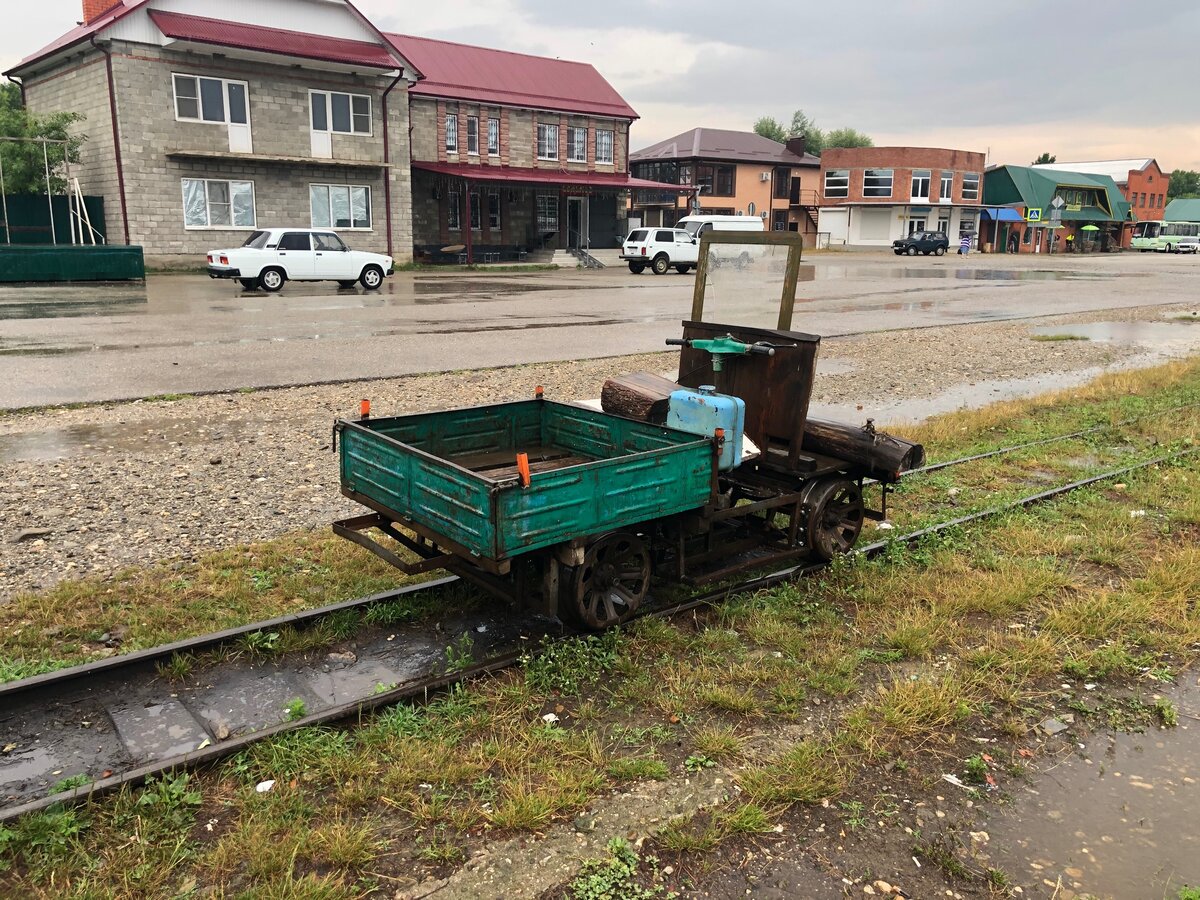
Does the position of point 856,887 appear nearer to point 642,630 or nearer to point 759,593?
point 642,630

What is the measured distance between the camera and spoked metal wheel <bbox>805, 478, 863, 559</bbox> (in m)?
6.03

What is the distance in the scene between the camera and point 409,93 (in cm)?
3925

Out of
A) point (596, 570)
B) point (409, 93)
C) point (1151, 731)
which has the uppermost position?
point (409, 93)

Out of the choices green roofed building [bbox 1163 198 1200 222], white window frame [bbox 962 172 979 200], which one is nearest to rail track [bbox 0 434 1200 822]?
white window frame [bbox 962 172 979 200]

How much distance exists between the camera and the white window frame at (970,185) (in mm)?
70812

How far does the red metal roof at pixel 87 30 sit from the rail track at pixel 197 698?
31218 millimetres

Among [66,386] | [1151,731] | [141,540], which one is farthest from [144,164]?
[1151,731]

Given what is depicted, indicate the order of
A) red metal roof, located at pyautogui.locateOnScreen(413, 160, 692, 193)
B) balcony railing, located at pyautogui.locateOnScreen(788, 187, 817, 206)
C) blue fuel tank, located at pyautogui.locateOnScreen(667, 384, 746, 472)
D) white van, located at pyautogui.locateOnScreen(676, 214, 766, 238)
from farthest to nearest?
balcony railing, located at pyautogui.locateOnScreen(788, 187, 817, 206), red metal roof, located at pyautogui.locateOnScreen(413, 160, 692, 193), white van, located at pyautogui.locateOnScreen(676, 214, 766, 238), blue fuel tank, located at pyautogui.locateOnScreen(667, 384, 746, 472)

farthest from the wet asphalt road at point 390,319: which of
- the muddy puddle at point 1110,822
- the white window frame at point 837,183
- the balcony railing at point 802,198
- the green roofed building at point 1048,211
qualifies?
the green roofed building at point 1048,211

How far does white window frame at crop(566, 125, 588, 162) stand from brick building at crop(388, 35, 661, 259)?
0.19 ft

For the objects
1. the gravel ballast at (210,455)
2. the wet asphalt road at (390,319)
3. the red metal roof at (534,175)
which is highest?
the red metal roof at (534,175)

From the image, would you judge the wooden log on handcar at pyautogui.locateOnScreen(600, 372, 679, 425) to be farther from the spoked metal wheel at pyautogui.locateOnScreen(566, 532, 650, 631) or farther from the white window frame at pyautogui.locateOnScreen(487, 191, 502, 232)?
the white window frame at pyautogui.locateOnScreen(487, 191, 502, 232)

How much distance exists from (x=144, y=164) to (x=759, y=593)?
31493 millimetres

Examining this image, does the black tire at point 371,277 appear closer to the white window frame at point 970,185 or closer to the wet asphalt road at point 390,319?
the wet asphalt road at point 390,319
